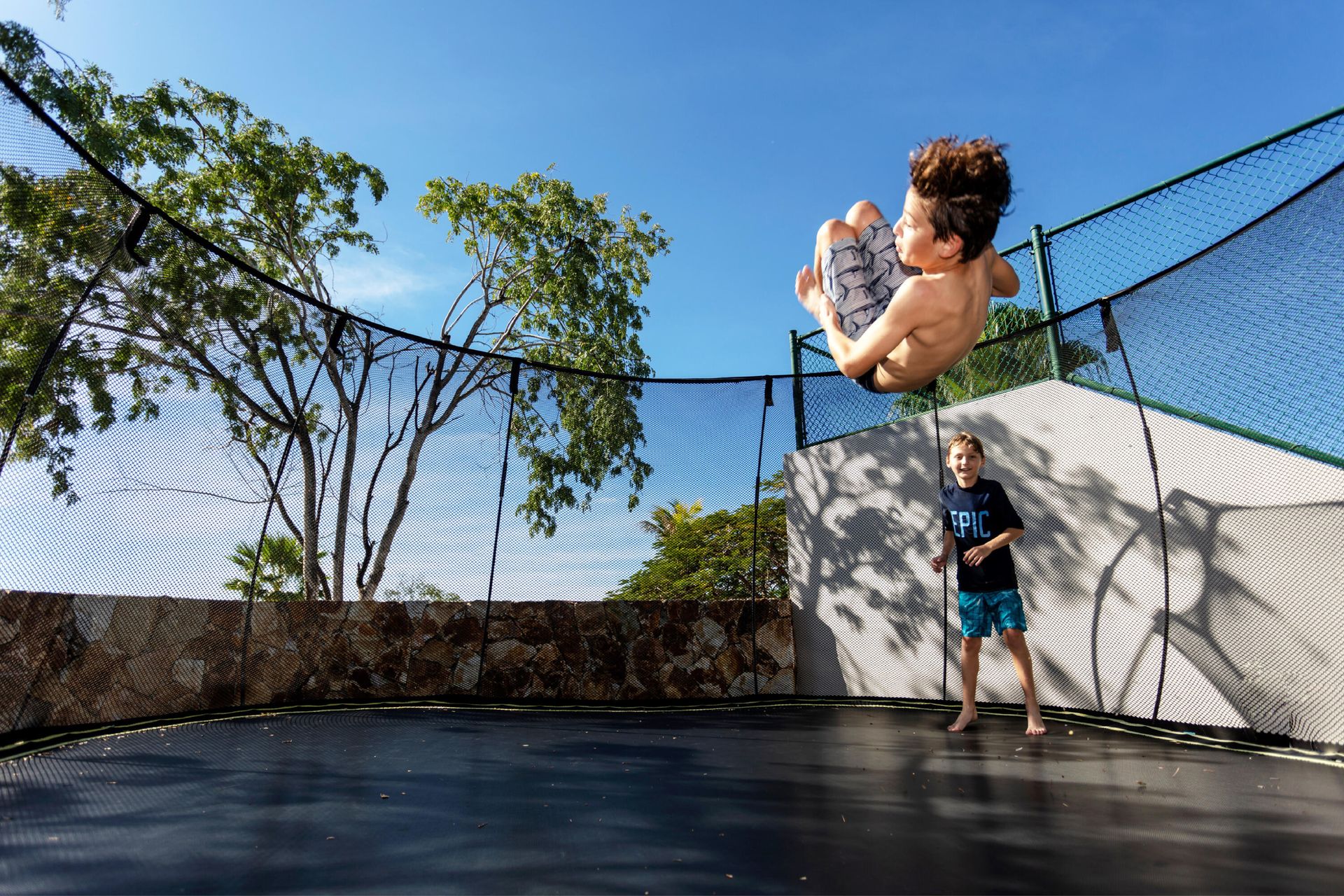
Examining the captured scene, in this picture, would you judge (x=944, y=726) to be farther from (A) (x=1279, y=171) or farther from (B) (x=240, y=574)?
(B) (x=240, y=574)

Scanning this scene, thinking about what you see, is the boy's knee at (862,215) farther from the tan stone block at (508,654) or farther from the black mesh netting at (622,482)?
the tan stone block at (508,654)

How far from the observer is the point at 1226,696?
2650 mm

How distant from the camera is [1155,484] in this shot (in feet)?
9.75

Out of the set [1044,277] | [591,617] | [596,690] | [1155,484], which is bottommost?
[596,690]

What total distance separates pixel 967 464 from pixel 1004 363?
37.9 inches

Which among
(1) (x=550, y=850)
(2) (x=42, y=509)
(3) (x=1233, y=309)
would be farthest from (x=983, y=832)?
(2) (x=42, y=509)

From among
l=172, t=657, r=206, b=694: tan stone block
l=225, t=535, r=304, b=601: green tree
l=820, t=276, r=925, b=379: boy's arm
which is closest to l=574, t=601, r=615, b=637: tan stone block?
l=225, t=535, r=304, b=601: green tree

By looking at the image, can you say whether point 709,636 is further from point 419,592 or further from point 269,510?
point 269,510

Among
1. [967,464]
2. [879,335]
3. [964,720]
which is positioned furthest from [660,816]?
[967,464]

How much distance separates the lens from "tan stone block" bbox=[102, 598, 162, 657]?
2.79 m

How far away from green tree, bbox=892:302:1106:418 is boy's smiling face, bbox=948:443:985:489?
0.74 metres

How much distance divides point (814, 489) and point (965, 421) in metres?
1.01

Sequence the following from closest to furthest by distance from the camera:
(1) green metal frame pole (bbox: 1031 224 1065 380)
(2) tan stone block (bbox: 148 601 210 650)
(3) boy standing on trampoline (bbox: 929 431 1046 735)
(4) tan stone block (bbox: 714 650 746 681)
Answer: (3) boy standing on trampoline (bbox: 929 431 1046 735) → (2) tan stone block (bbox: 148 601 210 650) → (1) green metal frame pole (bbox: 1031 224 1065 380) → (4) tan stone block (bbox: 714 650 746 681)

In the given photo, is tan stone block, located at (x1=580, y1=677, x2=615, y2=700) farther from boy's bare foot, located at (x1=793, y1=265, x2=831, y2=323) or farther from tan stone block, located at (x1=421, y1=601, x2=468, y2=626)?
boy's bare foot, located at (x1=793, y1=265, x2=831, y2=323)
